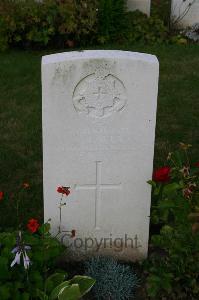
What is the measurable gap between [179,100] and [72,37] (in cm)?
223

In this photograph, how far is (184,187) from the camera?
343 cm

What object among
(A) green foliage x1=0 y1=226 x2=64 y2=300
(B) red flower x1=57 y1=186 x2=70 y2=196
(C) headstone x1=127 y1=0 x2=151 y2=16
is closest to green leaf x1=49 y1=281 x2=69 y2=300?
(A) green foliage x1=0 y1=226 x2=64 y2=300

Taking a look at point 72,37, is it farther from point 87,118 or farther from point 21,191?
point 87,118

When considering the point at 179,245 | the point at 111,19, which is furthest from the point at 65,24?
the point at 179,245

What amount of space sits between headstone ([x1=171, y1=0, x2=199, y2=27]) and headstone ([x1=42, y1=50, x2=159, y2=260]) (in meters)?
5.55

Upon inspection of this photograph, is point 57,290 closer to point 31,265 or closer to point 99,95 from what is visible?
point 31,265

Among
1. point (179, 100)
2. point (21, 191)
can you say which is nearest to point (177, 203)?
point (21, 191)

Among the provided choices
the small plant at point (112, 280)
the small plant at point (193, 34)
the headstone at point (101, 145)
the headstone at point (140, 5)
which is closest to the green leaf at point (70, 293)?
the small plant at point (112, 280)

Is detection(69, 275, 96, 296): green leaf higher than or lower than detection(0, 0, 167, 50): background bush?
lower

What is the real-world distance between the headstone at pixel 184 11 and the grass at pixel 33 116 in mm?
787

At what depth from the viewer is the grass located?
4.58 m

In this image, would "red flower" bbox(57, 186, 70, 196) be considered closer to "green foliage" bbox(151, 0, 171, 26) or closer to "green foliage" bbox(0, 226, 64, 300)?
"green foliage" bbox(0, 226, 64, 300)

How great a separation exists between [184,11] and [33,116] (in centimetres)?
382

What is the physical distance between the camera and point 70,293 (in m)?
3.08
